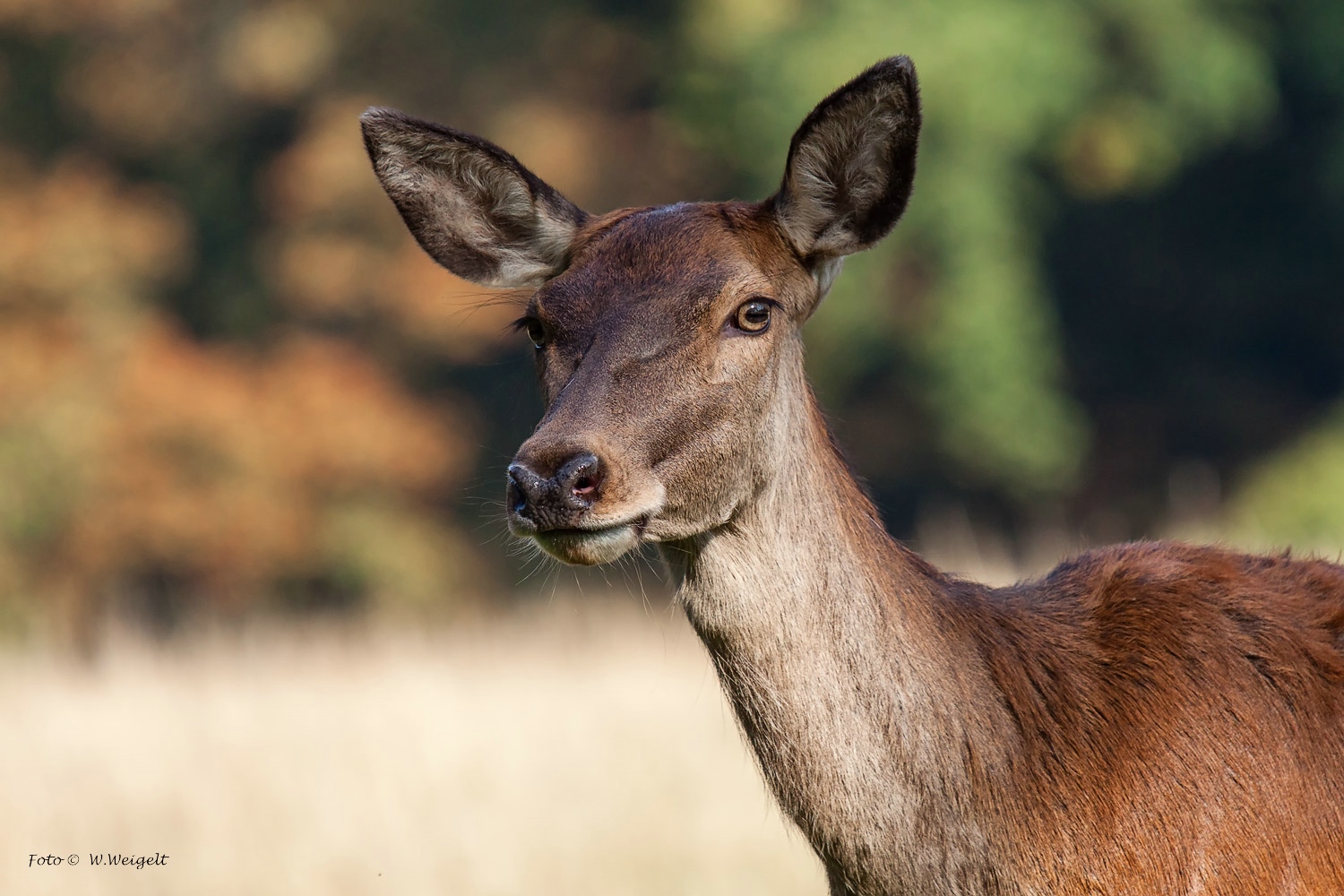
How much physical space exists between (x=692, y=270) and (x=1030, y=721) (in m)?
1.27

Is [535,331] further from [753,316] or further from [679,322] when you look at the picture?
[753,316]

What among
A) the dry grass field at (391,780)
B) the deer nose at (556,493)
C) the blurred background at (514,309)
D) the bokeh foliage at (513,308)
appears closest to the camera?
the deer nose at (556,493)

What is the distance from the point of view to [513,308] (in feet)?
56.1

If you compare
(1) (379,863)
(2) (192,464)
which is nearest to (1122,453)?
(2) (192,464)

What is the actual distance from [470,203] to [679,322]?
3.30 feet

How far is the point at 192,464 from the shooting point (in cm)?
2011

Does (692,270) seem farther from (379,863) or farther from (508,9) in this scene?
(508,9)

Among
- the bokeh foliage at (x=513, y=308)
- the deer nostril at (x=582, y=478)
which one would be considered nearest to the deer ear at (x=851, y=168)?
the deer nostril at (x=582, y=478)

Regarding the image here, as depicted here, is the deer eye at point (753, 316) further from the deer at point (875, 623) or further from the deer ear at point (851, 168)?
the deer ear at point (851, 168)

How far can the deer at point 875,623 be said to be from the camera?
3479 mm

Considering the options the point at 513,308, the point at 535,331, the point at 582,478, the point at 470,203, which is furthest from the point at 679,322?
the point at 513,308

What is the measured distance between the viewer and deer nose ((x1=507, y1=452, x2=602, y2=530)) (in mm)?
3297

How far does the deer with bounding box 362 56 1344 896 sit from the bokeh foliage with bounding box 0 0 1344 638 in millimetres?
14110

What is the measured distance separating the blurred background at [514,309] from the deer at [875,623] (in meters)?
10.8
